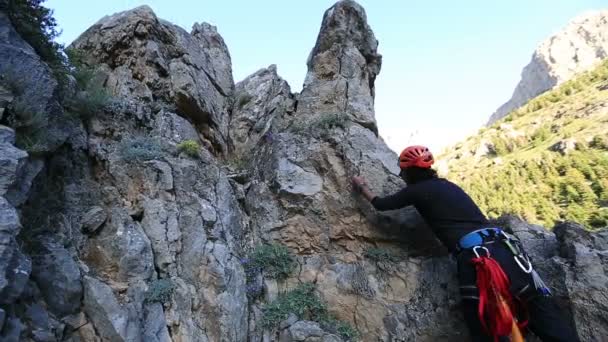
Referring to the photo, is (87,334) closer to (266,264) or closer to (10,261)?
(10,261)

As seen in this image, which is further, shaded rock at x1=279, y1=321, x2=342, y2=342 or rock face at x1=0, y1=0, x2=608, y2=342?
shaded rock at x1=279, y1=321, x2=342, y2=342

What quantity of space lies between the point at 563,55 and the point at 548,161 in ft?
375

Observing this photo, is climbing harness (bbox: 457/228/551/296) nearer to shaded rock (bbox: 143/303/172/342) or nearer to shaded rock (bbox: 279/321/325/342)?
shaded rock (bbox: 279/321/325/342)

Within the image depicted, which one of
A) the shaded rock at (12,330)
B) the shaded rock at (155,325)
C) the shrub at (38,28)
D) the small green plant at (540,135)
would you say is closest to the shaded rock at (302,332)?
the shaded rock at (155,325)

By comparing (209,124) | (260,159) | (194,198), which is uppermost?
(209,124)

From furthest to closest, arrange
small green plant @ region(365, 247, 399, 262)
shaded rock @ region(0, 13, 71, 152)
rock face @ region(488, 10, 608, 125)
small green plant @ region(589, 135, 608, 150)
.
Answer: rock face @ region(488, 10, 608, 125)
small green plant @ region(589, 135, 608, 150)
small green plant @ region(365, 247, 399, 262)
shaded rock @ region(0, 13, 71, 152)

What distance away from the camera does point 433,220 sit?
6117mm

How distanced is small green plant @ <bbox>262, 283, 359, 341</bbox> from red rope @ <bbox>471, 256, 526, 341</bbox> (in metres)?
2.13

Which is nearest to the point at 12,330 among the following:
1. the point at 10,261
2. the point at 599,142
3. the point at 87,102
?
the point at 10,261

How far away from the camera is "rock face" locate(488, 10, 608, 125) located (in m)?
121

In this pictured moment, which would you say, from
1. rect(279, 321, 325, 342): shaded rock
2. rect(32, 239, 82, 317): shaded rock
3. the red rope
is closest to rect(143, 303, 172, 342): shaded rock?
rect(32, 239, 82, 317): shaded rock

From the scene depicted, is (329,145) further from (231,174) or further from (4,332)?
(4,332)

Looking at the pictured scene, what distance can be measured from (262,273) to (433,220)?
306 centimetres

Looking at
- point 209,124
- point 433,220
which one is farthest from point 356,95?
point 433,220
